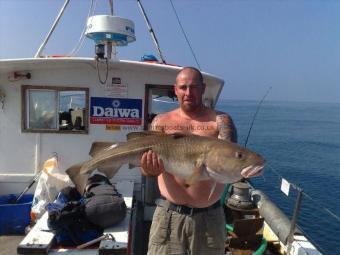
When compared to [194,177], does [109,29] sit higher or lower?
higher

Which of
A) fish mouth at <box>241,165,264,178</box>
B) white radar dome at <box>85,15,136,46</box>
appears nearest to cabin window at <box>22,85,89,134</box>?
white radar dome at <box>85,15,136,46</box>

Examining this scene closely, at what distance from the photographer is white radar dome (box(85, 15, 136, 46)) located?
658 cm

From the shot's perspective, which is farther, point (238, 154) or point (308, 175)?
point (308, 175)

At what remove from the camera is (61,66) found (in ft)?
21.7

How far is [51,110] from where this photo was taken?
22.2 ft

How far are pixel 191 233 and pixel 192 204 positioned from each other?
0.91ft

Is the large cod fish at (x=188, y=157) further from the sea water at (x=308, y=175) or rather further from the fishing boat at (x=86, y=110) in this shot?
the fishing boat at (x=86, y=110)

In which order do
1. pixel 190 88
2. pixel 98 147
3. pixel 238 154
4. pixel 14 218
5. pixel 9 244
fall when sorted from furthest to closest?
pixel 14 218, pixel 9 244, pixel 98 147, pixel 190 88, pixel 238 154

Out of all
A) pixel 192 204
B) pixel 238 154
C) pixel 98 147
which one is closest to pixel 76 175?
pixel 98 147

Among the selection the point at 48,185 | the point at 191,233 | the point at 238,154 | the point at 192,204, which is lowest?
the point at 48,185

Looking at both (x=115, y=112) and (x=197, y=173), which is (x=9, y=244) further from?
(x=197, y=173)

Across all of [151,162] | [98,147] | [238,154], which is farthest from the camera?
[98,147]

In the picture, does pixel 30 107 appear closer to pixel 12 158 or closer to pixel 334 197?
pixel 12 158

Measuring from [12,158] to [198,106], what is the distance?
15.0 ft
